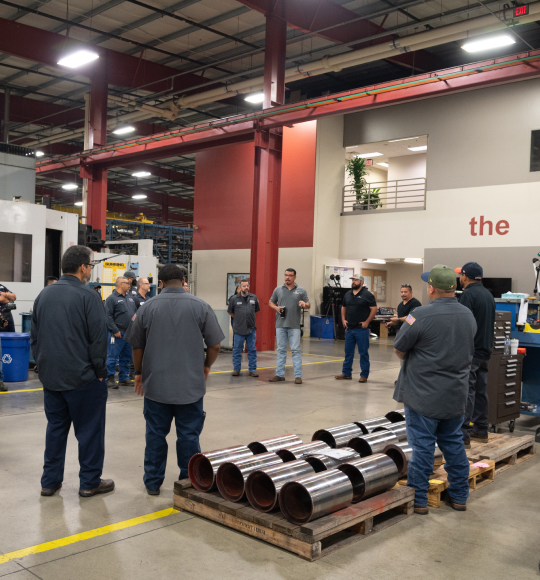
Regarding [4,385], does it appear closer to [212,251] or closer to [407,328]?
[407,328]

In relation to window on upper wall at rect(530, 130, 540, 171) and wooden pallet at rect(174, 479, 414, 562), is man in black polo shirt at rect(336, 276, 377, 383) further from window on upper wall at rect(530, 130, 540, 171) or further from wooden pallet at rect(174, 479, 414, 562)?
window on upper wall at rect(530, 130, 540, 171)

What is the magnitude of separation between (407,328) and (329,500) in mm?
1313

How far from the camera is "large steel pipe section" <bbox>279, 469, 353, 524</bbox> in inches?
135

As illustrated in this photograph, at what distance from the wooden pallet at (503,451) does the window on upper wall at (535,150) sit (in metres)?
11.0

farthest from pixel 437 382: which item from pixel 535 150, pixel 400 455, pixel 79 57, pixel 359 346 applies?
pixel 535 150

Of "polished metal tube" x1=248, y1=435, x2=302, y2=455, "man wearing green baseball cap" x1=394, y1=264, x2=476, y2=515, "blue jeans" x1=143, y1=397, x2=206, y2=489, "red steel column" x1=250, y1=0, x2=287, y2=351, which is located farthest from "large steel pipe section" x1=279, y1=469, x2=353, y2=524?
"red steel column" x1=250, y1=0, x2=287, y2=351

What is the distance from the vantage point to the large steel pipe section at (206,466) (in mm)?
3959

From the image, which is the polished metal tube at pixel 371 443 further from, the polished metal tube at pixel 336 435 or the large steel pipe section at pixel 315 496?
the large steel pipe section at pixel 315 496

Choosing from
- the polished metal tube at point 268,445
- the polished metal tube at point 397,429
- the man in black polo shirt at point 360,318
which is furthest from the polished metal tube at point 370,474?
the man in black polo shirt at point 360,318

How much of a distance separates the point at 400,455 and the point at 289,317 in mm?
5298

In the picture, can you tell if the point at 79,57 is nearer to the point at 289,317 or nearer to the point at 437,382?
the point at 289,317

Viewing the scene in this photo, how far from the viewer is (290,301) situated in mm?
9516

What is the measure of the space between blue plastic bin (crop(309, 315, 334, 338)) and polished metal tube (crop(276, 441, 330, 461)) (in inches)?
542

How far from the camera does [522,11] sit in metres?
11.1
